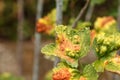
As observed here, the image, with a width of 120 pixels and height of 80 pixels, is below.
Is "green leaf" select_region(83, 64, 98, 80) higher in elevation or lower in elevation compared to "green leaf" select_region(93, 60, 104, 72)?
lower

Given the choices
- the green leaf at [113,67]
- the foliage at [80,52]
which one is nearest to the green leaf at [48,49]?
the foliage at [80,52]

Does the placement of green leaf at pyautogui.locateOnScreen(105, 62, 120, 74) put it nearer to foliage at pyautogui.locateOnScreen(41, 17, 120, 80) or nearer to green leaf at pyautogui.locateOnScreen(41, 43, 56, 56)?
foliage at pyautogui.locateOnScreen(41, 17, 120, 80)

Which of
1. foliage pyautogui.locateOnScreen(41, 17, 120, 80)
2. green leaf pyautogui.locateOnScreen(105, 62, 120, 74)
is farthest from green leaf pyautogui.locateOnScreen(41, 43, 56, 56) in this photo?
green leaf pyautogui.locateOnScreen(105, 62, 120, 74)

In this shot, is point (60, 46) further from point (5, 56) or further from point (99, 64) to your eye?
point (5, 56)

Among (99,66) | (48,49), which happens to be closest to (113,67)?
(99,66)

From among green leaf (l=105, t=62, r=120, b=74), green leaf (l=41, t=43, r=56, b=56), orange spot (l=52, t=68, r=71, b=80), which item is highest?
green leaf (l=41, t=43, r=56, b=56)

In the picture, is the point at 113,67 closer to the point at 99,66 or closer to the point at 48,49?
the point at 99,66

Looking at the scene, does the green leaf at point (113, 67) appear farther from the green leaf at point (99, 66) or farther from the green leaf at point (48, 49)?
the green leaf at point (48, 49)

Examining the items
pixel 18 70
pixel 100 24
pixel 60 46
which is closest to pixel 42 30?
pixel 100 24
